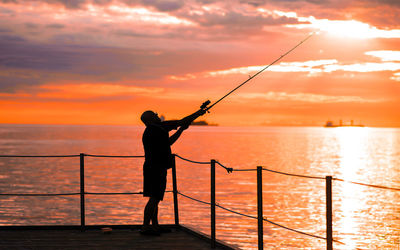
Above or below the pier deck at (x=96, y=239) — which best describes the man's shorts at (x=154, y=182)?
above

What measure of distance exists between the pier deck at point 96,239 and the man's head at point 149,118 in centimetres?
177

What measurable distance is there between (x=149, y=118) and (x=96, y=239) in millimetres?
1999

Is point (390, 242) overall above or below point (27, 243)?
below

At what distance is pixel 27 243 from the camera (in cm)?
785

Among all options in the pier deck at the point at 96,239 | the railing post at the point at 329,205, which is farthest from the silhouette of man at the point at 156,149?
the railing post at the point at 329,205

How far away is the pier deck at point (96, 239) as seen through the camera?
7.70m

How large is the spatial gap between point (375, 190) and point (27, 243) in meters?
31.5

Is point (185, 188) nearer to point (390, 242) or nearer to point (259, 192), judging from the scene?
point (390, 242)

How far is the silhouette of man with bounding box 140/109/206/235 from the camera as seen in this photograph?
26.3ft

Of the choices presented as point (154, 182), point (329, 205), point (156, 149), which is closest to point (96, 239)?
point (154, 182)

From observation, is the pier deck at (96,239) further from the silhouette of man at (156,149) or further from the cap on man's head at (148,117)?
the cap on man's head at (148,117)

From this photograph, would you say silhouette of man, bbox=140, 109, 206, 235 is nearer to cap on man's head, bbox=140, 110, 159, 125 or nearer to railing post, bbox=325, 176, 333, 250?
cap on man's head, bbox=140, 110, 159, 125

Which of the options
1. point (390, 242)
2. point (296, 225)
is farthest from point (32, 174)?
point (390, 242)

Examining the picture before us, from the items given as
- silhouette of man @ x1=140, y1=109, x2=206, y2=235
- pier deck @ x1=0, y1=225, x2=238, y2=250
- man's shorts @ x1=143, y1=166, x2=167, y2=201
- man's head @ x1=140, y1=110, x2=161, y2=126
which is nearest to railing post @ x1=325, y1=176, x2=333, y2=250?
pier deck @ x1=0, y1=225, x2=238, y2=250
